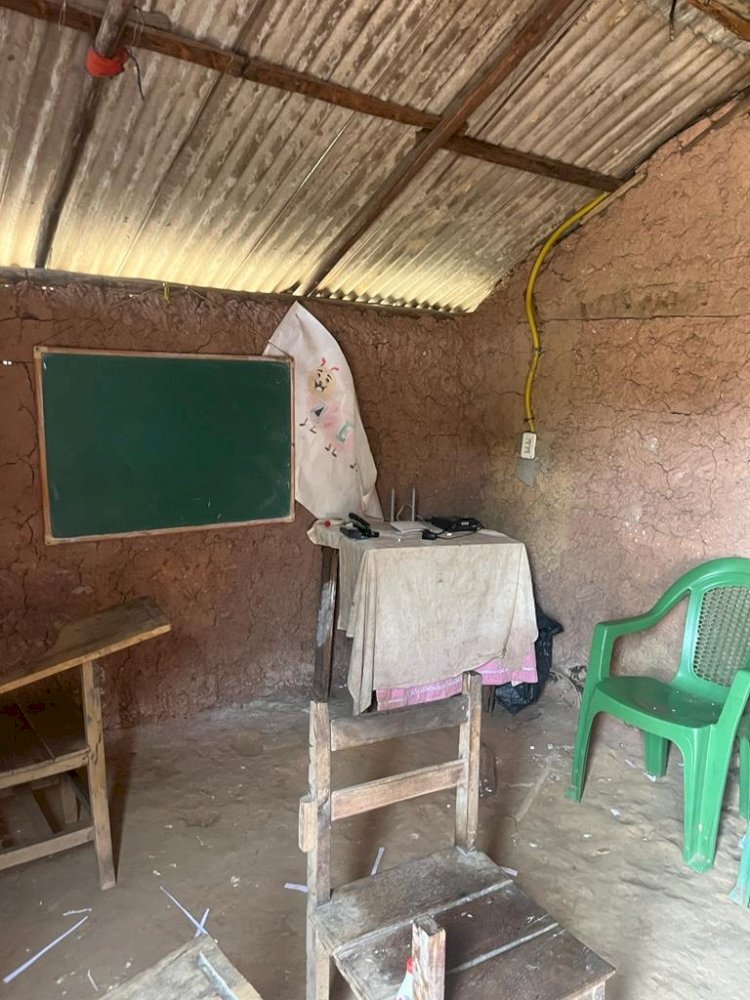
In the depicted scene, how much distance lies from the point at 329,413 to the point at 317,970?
2527 mm

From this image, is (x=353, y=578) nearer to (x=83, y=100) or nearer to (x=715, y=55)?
(x=83, y=100)

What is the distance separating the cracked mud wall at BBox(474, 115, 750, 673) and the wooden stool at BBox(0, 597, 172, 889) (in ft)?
7.17

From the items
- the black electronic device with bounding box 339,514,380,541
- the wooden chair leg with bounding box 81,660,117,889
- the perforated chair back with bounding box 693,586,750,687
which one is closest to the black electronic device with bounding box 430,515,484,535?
the black electronic device with bounding box 339,514,380,541

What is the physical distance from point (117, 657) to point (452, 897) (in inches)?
85.0

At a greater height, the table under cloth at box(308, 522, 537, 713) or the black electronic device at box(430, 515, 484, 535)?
the black electronic device at box(430, 515, 484, 535)

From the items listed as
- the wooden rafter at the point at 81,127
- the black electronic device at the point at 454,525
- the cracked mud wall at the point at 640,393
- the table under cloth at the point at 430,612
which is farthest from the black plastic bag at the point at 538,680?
the wooden rafter at the point at 81,127

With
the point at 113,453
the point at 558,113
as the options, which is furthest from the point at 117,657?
the point at 558,113

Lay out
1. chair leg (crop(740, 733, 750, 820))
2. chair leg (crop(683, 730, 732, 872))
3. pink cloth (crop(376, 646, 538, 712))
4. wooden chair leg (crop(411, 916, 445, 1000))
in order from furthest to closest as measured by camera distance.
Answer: pink cloth (crop(376, 646, 538, 712)) → chair leg (crop(740, 733, 750, 820)) → chair leg (crop(683, 730, 732, 872)) → wooden chair leg (crop(411, 916, 445, 1000))

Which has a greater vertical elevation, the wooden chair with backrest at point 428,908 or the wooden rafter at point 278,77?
the wooden rafter at point 278,77

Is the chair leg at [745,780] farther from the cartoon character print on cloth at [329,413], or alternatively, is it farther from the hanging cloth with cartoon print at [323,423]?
the cartoon character print on cloth at [329,413]

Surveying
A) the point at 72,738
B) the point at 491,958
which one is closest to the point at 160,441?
the point at 72,738

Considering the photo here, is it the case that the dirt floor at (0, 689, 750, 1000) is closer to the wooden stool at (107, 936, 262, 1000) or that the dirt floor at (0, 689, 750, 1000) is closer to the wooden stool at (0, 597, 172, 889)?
the wooden stool at (0, 597, 172, 889)

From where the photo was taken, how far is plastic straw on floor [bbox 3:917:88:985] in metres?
1.93

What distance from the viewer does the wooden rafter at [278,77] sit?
1957 millimetres
